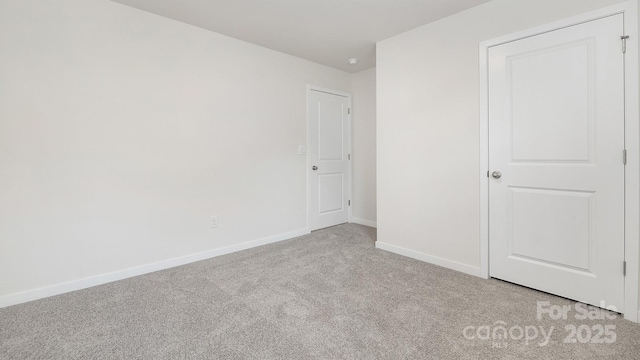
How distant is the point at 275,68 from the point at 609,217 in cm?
345

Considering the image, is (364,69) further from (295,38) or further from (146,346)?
Answer: (146,346)

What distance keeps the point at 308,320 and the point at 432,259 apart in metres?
1.57

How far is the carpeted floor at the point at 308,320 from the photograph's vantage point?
1.53 meters

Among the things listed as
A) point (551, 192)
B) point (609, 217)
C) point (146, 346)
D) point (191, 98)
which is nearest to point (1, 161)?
point (191, 98)

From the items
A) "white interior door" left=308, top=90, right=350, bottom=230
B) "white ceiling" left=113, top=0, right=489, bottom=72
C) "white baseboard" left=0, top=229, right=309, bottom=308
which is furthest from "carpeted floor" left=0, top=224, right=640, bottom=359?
"white ceiling" left=113, top=0, right=489, bottom=72

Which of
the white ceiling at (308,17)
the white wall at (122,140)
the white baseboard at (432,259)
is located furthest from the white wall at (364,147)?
the white wall at (122,140)

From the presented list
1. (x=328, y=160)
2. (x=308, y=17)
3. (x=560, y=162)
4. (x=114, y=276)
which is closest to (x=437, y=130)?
(x=560, y=162)

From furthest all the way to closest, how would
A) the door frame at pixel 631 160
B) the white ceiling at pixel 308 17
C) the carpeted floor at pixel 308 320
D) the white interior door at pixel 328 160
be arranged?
the white interior door at pixel 328 160 → the white ceiling at pixel 308 17 → the door frame at pixel 631 160 → the carpeted floor at pixel 308 320

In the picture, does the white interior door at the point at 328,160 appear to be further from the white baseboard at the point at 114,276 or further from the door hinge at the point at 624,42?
the door hinge at the point at 624,42

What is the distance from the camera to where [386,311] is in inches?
75.5

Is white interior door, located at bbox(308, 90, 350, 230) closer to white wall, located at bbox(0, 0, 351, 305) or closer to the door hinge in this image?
white wall, located at bbox(0, 0, 351, 305)

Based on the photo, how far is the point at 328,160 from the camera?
4.24 meters

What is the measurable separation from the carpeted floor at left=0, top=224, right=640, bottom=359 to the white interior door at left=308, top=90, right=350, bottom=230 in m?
1.58

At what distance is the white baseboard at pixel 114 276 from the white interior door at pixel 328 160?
102 cm
